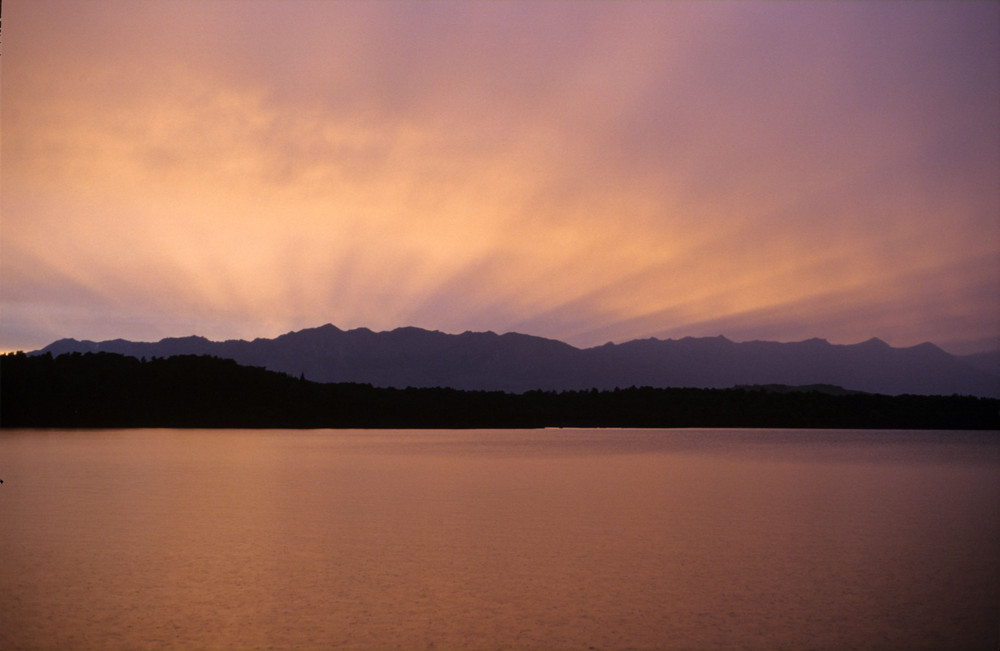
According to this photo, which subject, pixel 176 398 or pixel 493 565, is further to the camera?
pixel 176 398

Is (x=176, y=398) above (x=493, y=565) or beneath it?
above

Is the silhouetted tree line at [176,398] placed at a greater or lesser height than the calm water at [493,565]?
greater

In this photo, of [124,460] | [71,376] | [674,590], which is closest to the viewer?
[674,590]

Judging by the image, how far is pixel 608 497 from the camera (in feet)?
127

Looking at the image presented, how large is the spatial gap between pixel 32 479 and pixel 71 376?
4907 inches

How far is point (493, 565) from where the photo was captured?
22219 millimetres

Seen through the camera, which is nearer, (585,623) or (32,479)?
(585,623)

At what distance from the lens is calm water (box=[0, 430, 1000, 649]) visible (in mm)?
15891

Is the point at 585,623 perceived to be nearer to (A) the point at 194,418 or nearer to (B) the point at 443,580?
(B) the point at 443,580

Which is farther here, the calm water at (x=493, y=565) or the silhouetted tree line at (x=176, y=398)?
the silhouetted tree line at (x=176, y=398)

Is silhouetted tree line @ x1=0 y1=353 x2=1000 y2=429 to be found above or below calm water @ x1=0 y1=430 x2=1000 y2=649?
above

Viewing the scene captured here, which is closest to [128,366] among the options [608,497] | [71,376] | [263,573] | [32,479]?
[71,376]

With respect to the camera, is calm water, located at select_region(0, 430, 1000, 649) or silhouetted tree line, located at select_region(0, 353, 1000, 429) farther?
A: silhouetted tree line, located at select_region(0, 353, 1000, 429)

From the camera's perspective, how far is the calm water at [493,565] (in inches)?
626
